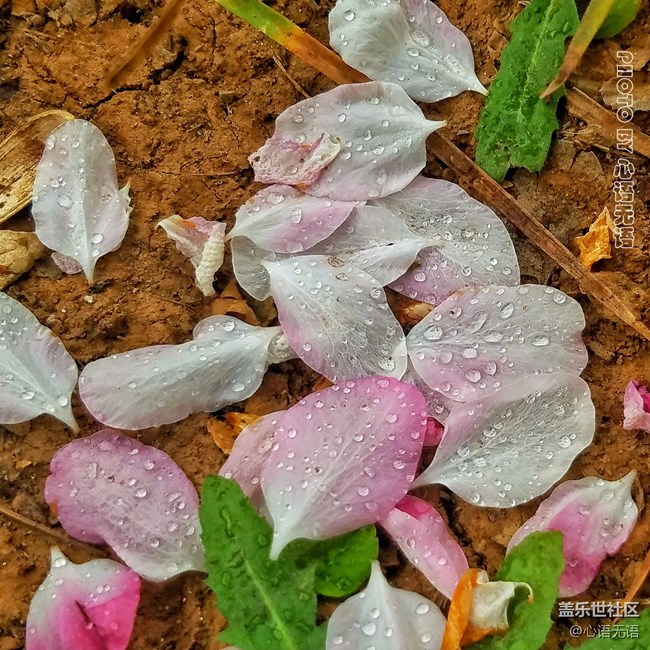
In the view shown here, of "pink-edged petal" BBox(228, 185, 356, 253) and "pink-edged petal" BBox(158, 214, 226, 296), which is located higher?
"pink-edged petal" BBox(228, 185, 356, 253)

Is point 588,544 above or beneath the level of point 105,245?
beneath

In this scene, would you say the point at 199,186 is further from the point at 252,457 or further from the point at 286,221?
the point at 252,457

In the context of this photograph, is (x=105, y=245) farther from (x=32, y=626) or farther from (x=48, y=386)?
(x=32, y=626)

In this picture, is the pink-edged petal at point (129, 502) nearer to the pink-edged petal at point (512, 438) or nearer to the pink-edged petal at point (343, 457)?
the pink-edged petal at point (343, 457)

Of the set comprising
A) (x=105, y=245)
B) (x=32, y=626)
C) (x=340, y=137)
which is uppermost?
(x=340, y=137)

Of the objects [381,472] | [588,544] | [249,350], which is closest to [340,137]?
[249,350]

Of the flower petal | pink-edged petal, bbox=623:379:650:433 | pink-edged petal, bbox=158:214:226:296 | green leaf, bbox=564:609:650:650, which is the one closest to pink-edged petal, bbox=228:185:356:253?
pink-edged petal, bbox=158:214:226:296

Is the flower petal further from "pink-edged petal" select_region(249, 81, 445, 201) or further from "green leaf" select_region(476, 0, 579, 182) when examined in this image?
"green leaf" select_region(476, 0, 579, 182)

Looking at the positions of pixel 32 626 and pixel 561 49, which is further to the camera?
pixel 561 49
